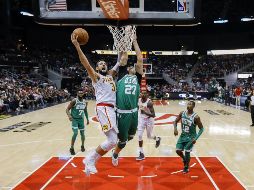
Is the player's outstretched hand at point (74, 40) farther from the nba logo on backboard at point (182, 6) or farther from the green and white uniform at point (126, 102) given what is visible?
the nba logo on backboard at point (182, 6)

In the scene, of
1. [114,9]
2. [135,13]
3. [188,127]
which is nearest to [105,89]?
[188,127]

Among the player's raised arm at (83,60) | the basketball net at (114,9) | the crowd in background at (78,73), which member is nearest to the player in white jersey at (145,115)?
the basketball net at (114,9)

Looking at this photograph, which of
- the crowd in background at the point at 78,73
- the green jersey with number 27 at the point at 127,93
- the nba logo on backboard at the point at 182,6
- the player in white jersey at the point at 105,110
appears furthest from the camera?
the crowd in background at the point at 78,73

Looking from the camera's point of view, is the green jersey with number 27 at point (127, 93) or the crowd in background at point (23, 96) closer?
the green jersey with number 27 at point (127, 93)

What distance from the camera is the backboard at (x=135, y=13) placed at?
8.28 metres

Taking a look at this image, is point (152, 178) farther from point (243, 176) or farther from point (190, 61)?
point (190, 61)

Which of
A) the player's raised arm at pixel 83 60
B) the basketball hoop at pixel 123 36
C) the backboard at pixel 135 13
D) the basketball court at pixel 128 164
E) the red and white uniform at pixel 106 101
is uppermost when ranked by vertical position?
the backboard at pixel 135 13

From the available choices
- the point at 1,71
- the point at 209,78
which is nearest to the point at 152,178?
the point at 1,71

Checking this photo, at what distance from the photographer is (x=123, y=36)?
334 inches

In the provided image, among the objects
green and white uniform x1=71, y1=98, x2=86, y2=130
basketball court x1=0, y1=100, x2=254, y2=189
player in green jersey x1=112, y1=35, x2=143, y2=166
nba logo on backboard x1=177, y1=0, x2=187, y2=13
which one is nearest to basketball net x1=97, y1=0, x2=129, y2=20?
nba logo on backboard x1=177, y1=0, x2=187, y2=13

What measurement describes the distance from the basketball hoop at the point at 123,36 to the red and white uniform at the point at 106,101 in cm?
217

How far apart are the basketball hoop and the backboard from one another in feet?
0.61

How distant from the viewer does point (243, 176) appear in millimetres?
7258

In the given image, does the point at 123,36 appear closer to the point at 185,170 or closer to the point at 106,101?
the point at 106,101
